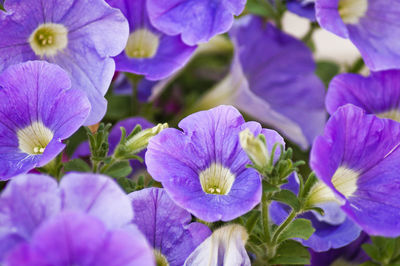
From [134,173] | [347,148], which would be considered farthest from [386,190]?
[134,173]

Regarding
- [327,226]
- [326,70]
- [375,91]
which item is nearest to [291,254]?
[327,226]

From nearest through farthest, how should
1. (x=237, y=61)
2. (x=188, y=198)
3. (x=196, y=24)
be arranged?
1. (x=188, y=198)
2. (x=196, y=24)
3. (x=237, y=61)

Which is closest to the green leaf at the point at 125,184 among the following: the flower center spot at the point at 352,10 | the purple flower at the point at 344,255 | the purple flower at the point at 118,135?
the purple flower at the point at 118,135

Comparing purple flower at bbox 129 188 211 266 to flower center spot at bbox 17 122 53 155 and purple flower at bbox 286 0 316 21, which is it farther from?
purple flower at bbox 286 0 316 21

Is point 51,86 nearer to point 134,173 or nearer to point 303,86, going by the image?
point 134,173

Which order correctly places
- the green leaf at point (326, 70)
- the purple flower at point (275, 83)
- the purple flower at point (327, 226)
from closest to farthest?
the purple flower at point (327, 226), the purple flower at point (275, 83), the green leaf at point (326, 70)

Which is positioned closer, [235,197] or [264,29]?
[235,197]

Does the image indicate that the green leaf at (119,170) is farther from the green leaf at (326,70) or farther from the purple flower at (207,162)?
the green leaf at (326,70)
